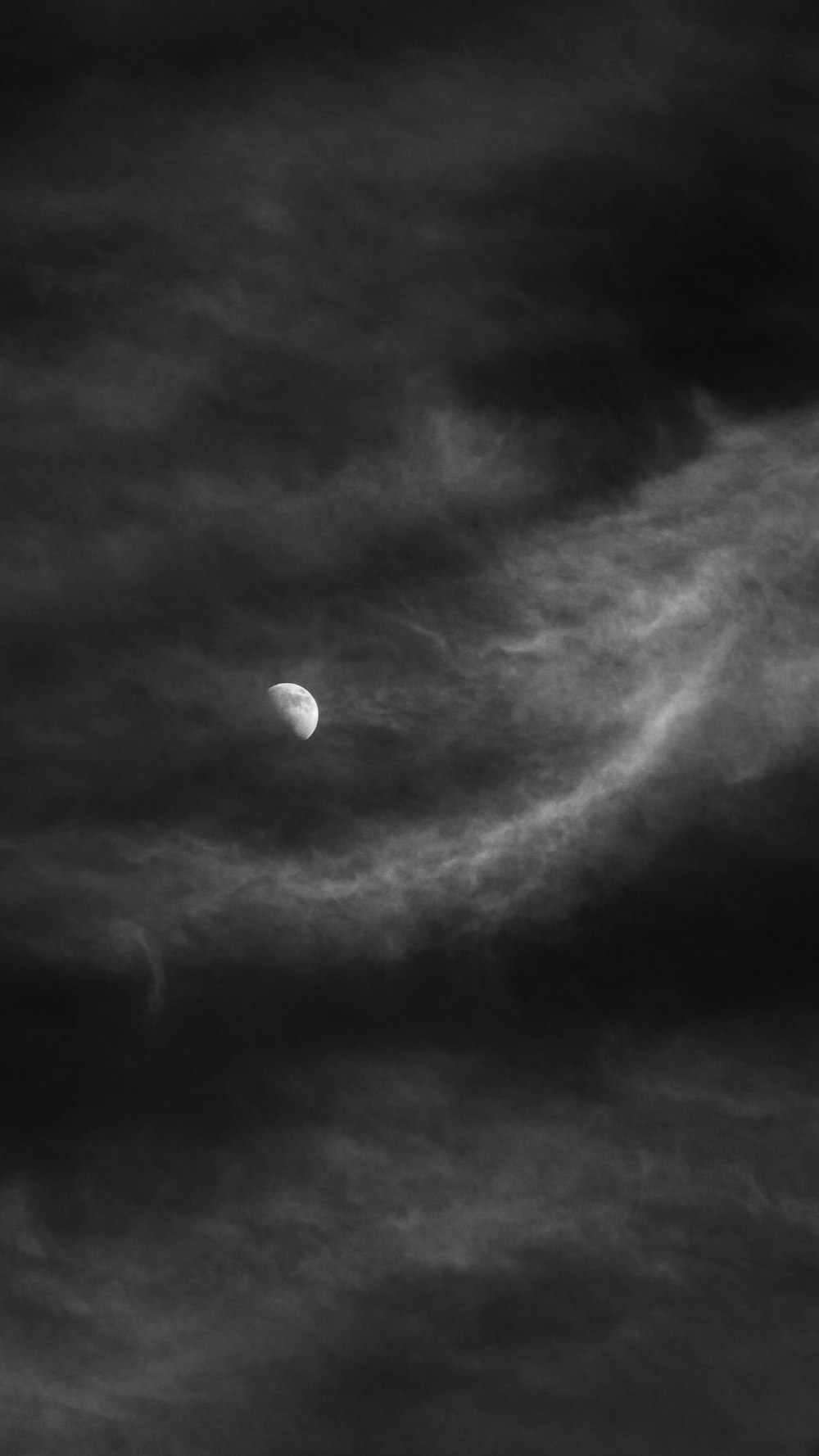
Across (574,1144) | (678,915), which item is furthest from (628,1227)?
(678,915)

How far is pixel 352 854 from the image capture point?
10531 cm

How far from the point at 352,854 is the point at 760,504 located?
23524 mm

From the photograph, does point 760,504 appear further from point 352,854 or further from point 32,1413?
point 32,1413

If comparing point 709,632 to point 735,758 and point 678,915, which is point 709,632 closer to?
point 735,758

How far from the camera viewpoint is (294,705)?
348 ft

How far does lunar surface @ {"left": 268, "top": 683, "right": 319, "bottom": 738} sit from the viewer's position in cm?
10588

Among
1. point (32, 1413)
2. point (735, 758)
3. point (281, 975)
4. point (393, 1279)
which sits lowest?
point (32, 1413)

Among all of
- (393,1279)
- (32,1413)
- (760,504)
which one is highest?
(760,504)

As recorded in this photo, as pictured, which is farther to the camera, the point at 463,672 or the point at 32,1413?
the point at 463,672

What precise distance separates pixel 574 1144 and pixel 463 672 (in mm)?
20844

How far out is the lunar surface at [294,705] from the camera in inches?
4168

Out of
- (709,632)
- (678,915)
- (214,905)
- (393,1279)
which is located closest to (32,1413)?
(393,1279)

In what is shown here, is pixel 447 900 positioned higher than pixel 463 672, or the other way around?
pixel 463 672

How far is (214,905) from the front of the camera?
105000 millimetres
